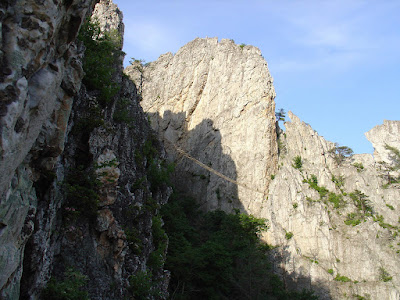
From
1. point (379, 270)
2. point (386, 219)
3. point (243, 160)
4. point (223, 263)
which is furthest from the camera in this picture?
point (243, 160)

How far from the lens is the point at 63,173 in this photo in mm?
12930

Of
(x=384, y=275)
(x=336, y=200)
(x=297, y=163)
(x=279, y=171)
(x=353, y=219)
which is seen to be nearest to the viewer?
(x=384, y=275)

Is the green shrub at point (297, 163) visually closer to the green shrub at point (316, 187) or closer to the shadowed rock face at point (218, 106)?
the green shrub at point (316, 187)

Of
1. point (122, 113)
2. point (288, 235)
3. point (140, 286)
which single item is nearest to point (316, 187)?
point (288, 235)

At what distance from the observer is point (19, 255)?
8.64 meters

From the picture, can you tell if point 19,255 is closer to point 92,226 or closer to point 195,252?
point 92,226

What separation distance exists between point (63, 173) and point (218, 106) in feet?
106

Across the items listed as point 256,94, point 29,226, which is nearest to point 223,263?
point 29,226

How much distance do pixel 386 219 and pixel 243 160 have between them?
14.0 meters

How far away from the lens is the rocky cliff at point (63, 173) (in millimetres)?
7852

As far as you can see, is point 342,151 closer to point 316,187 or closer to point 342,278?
point 316,187

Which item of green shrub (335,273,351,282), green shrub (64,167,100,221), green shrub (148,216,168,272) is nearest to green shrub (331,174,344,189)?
green shrub (335,273,351,282)

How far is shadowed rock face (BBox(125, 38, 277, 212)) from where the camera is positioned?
1503 inches

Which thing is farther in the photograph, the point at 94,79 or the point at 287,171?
the point at 287,171
